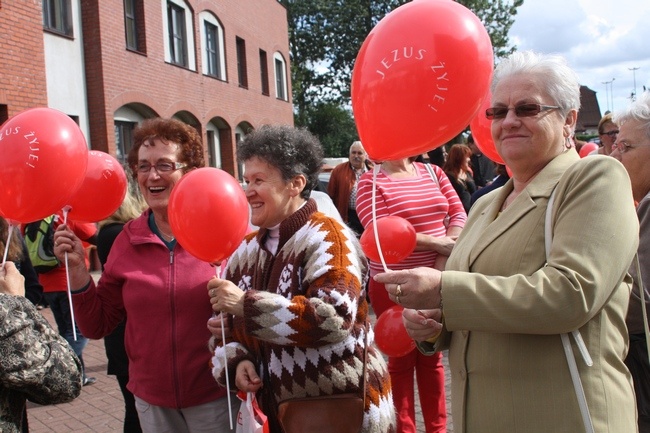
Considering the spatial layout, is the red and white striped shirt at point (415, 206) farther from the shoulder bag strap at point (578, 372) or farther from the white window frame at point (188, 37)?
the white window frame at point (188, 37)

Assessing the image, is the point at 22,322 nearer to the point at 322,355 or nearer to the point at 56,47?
the point at 322,355

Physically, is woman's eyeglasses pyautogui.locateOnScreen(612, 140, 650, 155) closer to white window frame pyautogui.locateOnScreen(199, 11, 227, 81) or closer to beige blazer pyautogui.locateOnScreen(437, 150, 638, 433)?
beige blazer pyautogui.locateOnScreen(437, 150, 638, 433)

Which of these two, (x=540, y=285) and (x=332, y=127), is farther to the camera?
(x=332, y=127)

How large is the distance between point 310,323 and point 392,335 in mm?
1117

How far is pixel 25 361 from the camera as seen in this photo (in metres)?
1.98

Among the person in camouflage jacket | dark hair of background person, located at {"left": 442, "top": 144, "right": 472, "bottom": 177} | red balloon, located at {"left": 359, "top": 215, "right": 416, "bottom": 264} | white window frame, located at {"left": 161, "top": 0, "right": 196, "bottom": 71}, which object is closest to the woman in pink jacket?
the person in camouflage jacket

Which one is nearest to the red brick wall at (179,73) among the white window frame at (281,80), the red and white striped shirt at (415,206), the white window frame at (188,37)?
the white window frame at (188,37)

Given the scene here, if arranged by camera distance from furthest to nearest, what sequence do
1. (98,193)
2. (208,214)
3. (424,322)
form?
(98,193) < (208,214) < (424,322)

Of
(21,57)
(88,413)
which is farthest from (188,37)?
(88,413)

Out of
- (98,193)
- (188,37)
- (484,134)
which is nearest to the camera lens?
(98,193)

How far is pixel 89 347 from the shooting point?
22.5ft

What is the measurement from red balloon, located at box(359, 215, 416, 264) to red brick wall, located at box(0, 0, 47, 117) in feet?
25.8

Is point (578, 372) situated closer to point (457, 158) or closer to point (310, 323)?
point (310, 323)

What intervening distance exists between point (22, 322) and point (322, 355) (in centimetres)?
108
